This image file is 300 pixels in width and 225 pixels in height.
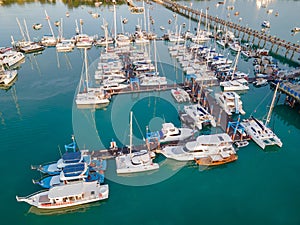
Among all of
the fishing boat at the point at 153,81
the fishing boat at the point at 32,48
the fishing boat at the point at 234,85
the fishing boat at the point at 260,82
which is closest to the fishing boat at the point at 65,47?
the fishing boat at the point at 32,48

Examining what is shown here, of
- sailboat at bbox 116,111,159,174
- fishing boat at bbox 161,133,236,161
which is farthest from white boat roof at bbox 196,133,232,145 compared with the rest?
sailboat at bbox 116,111,159,174

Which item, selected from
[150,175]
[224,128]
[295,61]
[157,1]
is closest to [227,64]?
[295,61]

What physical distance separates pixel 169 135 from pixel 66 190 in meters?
12.5

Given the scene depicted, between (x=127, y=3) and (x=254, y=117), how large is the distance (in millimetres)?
96645

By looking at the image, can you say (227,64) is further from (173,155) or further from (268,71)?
(173,155)

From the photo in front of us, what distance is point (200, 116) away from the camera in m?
31.3

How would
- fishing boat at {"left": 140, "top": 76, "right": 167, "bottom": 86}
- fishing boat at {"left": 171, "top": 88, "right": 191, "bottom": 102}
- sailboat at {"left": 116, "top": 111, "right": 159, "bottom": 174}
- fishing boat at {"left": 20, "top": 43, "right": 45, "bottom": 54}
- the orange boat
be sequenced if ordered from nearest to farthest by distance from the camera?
sailboat at {"left": 116, "top": 111, "right": 159, "bottom": 174} < the orange boat < fishing boat at {"left": 171, "top": 88, "right": 191, "bottom": 102} < fishing boat at {"left": 140, "top": 76, "right": 167, "bottom": 86} < fishing boat at {"left": 20, "top": 43, "right": 45, "bottom": 54}

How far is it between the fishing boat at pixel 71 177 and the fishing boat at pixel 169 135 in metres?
7.72

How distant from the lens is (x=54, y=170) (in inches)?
939

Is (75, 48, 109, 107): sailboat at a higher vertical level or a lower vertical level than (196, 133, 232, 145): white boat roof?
lower

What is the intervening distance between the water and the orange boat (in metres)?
0.62

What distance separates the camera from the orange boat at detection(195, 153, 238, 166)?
26.0m

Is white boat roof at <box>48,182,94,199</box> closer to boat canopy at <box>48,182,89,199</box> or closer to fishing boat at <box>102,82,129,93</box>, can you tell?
boat canopy at <box>48,182,89,199</box>

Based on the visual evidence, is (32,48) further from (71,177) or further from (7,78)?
(71,177)
